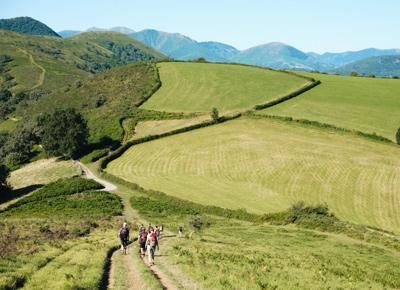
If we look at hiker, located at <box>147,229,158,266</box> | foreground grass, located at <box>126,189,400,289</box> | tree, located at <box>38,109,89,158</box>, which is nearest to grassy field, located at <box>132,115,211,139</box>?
tree, located at <box>38,109,89,158</box>

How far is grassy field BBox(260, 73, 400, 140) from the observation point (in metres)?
103

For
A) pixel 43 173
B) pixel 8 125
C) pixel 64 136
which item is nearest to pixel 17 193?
pixel 43 173

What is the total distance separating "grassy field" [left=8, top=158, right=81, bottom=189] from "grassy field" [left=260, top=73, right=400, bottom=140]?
53.2 meters

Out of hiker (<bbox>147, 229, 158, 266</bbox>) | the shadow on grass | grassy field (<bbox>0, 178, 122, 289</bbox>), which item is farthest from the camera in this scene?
the shadow on grass

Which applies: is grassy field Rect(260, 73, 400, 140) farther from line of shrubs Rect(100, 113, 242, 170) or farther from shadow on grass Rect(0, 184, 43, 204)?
shadow on grass Rect(0, 184, 43, 204)

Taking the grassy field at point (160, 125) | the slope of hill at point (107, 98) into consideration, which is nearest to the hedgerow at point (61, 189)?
the grassy field at point (160, 125)

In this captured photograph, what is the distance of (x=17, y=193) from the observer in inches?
3071

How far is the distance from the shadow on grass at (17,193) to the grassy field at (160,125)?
30.8 m

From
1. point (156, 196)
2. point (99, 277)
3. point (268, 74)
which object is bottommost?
point (156, 196)

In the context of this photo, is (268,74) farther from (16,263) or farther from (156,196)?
(16,263)

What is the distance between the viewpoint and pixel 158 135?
103 metres

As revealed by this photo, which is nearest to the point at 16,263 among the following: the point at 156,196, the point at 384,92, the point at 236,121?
the point at 156,196

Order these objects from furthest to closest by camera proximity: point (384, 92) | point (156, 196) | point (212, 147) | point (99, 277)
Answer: point (384, 92), point (212, 147), point (156, 196), point (99, 277)

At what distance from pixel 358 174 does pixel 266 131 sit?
3219 cm
